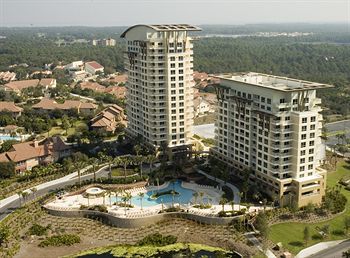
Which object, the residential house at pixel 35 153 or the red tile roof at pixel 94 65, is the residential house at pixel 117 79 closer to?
the red tile roof at pixel 94 65

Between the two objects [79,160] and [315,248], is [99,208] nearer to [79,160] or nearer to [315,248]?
[79,160]

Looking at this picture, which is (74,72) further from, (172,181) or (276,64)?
(172,181)

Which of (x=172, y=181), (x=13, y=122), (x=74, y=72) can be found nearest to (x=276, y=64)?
(x=74, y=72)

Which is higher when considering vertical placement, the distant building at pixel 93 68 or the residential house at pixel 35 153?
the distant building at pixel 93 68

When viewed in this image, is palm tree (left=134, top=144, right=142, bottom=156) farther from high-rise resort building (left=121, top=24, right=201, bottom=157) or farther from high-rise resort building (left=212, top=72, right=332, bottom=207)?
high-rise resort building (left=212, top=72, right=332, bottom=207)

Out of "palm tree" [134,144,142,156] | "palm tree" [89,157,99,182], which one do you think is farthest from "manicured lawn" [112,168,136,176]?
"palm tree" [134,144,142,156]

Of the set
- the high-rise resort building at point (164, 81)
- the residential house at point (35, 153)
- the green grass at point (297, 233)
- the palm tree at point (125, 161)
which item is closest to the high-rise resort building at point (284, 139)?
the green grass at point (297, 233)
